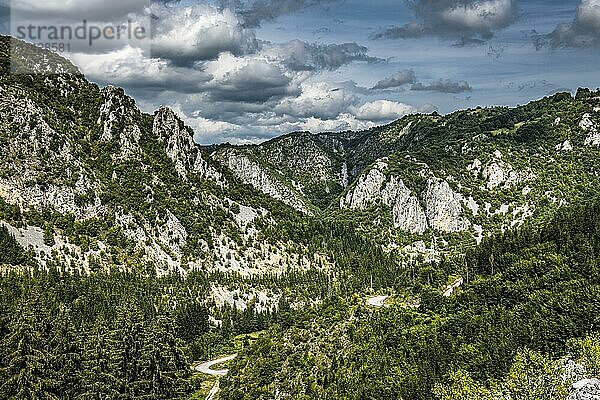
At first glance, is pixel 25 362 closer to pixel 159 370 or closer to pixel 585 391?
pixel 159 370

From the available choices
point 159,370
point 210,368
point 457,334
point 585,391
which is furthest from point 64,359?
point 585,391

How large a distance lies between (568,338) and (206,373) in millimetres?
71887

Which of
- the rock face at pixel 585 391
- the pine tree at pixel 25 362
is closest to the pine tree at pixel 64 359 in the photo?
the pine tree at pixel 25 362

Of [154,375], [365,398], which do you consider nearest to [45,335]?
[154,375]

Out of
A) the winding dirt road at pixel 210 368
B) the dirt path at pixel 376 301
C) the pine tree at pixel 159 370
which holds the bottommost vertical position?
the winding dirt road at pixel 210 368

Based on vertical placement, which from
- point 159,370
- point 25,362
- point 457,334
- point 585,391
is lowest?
point 159,370

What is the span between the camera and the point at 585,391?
3869 centimetres

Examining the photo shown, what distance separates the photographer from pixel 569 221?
9969 cm

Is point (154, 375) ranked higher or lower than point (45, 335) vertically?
lower

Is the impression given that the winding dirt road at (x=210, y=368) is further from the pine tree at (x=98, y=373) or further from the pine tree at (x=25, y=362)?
the pine tree at (x=25, y=362)

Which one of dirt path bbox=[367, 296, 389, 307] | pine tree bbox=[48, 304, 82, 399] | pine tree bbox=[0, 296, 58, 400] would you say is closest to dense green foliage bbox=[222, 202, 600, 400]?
dirt path bbox=[367, 296, 389, 307]

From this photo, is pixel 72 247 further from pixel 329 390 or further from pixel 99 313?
pixel 329 390

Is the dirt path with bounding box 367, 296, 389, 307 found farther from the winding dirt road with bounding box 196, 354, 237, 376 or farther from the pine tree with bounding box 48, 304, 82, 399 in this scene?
the pine tree with bounding box 48, 304, 82, 399

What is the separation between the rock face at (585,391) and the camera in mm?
37531
